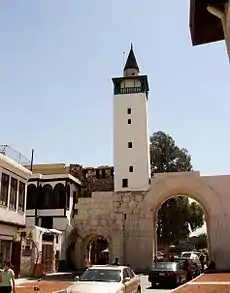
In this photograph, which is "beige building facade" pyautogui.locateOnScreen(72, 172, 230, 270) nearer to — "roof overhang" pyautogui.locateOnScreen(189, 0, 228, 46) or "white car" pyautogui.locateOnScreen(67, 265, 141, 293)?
"white car" pyautogui.locateOnScreen(67, 265, 141, 293)

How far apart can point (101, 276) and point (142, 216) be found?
2317 centimetres

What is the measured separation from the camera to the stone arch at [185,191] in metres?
33.8

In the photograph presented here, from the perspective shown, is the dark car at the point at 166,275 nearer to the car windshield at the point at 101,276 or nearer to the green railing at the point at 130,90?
the car windshield at the point at 101,276

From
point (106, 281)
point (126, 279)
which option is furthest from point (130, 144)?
point (106, 281)

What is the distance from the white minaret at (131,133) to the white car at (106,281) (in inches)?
980

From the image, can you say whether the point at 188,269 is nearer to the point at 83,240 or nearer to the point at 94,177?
the point at 83,240

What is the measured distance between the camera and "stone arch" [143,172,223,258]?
33750 mm

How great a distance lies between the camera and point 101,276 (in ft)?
39.8

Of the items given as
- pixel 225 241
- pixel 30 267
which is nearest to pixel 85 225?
pixel 30 267

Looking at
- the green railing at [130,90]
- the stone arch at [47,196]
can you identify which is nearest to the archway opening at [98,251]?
the stone arch at [47,196]

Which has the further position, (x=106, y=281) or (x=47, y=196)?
(x=47, y=196)

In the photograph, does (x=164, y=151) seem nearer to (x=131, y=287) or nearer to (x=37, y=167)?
(x=37, y=167)

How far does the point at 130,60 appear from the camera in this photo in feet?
166

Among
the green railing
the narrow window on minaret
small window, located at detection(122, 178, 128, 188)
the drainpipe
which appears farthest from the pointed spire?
the drainpipe
